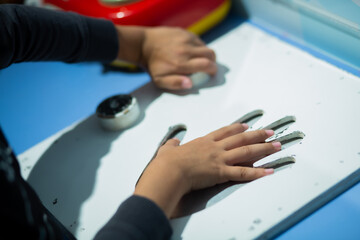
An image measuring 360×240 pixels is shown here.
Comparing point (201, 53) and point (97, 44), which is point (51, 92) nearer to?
point (97, 44)

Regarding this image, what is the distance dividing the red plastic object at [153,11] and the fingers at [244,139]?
316 mm

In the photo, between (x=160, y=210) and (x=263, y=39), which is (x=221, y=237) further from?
(x=263, y=39)

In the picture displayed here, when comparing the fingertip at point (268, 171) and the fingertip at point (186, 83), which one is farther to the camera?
the fingertip at point (186, 83)

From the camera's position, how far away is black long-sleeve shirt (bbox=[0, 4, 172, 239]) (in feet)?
1.23

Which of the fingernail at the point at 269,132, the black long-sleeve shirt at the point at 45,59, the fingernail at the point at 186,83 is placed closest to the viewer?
the black long-sleeve shirt at the point at 45,59

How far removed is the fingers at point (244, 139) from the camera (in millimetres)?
470

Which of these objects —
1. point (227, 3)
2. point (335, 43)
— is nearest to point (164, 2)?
point (227, 3)

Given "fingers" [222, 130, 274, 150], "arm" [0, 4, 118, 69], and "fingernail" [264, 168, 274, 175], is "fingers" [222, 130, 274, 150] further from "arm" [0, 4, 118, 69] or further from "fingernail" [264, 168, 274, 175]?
"arm" [0, 4, 118, 69]

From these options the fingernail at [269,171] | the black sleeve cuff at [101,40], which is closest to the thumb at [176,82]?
the black sleeve cuff at [101,40]

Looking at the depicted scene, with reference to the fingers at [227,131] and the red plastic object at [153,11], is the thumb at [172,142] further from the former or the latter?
the red plastic object at [153,11]

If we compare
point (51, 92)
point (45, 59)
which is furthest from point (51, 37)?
point (51, 92)

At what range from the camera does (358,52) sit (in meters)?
0.55

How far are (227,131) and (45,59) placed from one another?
12.2 inches

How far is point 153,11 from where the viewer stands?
0.68 meters
